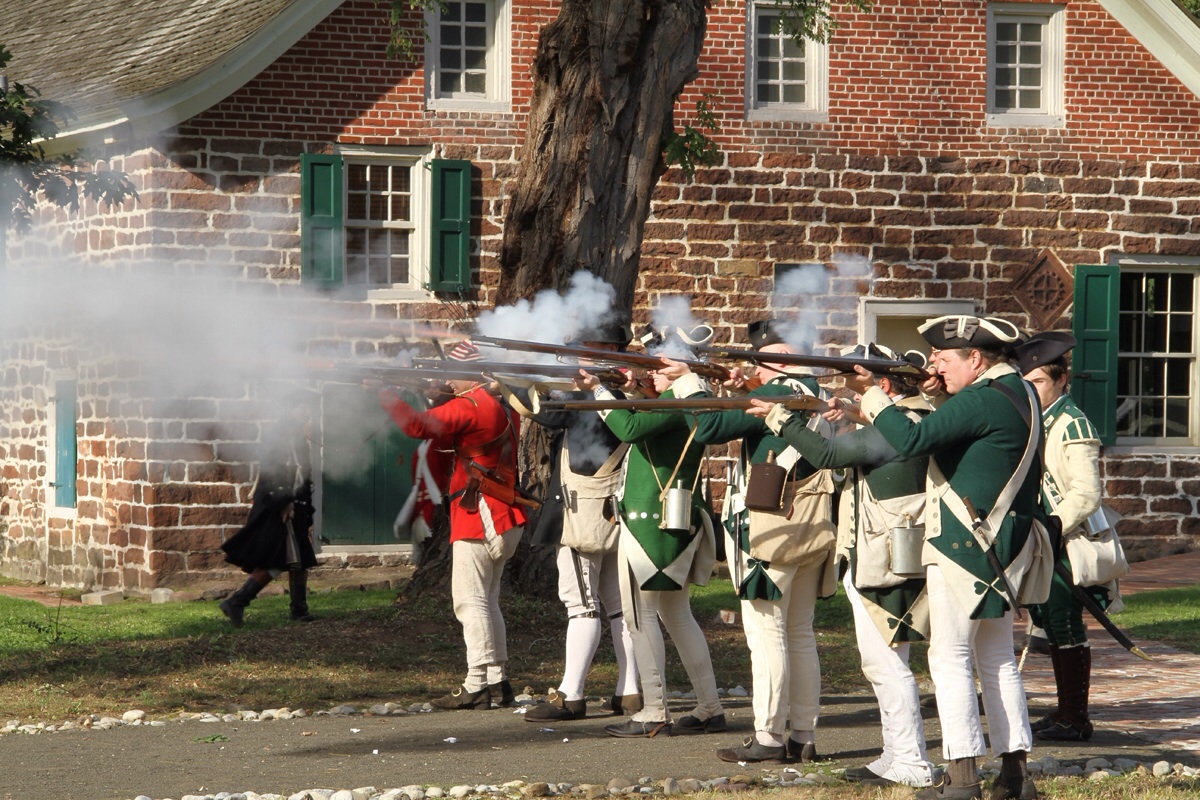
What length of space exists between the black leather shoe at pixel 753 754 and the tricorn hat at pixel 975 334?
2015 mm

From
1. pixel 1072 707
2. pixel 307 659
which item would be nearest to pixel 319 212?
pixel 307 659

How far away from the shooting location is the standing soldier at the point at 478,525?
895 cm

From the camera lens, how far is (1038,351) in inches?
270

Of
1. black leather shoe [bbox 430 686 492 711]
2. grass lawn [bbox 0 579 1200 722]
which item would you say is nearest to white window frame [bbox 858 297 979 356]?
grass lawn [bbox 0 579 1200 722]

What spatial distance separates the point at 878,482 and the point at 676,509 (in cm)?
128

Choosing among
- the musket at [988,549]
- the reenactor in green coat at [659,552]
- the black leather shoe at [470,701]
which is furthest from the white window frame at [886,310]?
the musket at [988,549]

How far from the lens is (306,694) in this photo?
372 inches

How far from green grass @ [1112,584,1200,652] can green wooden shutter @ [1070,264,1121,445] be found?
2.93 m

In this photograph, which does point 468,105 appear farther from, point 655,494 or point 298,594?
point 655,494

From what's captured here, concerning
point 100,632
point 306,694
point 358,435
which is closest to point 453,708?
point 306,694

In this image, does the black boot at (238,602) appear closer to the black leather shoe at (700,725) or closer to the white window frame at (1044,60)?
the black leather shoe at (700,725)

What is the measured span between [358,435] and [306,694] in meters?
7.10

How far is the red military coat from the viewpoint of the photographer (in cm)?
896

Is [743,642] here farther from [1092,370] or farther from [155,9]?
[155,9]
